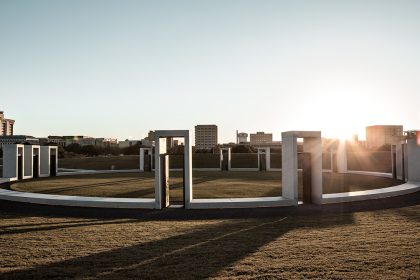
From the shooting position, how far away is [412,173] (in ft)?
75.5

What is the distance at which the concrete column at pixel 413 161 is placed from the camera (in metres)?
22.9

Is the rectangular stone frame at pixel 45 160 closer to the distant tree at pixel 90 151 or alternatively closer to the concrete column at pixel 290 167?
the concrete column at pixel 290 167

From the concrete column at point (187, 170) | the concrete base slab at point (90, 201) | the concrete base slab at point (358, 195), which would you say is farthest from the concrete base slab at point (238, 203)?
the concrete base slab at point (358, 195)

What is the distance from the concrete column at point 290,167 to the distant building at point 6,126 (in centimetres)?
16162

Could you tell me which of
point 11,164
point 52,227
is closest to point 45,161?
point 11,164

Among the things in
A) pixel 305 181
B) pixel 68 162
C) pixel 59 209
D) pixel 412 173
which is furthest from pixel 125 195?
pixel 68 162

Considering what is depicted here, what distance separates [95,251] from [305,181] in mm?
10007

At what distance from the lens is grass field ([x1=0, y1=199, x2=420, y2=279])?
243 inches

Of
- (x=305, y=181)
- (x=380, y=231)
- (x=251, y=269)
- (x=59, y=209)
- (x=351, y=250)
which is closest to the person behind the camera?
(x=251, y=269)

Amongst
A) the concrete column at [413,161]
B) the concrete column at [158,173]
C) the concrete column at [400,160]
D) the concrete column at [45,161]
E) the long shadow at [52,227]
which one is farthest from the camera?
Answer: the concrete column at [45,161]

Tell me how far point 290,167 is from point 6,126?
172115mm

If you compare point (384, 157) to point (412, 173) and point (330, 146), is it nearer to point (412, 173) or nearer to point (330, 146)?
point (330, 146)

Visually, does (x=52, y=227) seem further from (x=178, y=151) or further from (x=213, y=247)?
(x=178, y=151)

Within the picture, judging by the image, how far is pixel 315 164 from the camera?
48.1 feet
